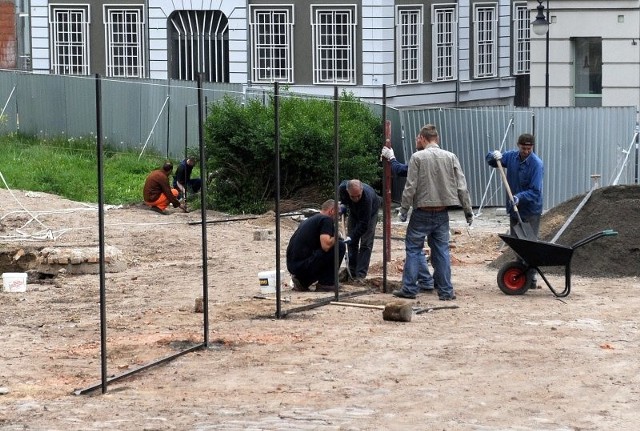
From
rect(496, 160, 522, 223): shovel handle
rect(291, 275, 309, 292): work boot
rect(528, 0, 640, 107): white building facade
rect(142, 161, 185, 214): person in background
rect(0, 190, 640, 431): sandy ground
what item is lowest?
rect(0, 190, 640, 431): sandy ground

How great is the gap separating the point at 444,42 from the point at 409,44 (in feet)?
5.69

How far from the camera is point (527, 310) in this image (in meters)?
14.7

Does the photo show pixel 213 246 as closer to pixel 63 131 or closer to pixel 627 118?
pixel 627 118

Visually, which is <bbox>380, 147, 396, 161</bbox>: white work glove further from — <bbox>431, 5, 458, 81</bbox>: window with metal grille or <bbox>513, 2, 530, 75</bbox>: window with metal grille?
<bbox>513, 2, 530, 75</bbox>: window with metal grille

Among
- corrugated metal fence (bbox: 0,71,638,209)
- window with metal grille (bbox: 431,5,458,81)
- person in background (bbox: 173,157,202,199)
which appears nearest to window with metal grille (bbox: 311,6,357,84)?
window with metal grille (bbox: 431,5,458,81)

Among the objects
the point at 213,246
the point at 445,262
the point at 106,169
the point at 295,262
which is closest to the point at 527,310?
the point at 445,262

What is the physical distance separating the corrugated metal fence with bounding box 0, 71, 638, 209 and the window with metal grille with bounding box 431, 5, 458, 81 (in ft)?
26.0

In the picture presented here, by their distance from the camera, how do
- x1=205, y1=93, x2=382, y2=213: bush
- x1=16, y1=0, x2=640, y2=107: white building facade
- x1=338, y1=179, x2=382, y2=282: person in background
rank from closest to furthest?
Result: x1=338, y1=179, x2=382, y2=282: person in background < x1=205, y1=93, x2=382, y2=213: bush < x1=16, y1=0, x2=640, y2=107: white building facade

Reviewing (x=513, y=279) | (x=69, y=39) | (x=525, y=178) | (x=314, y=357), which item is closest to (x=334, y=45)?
(x=69, y=39)

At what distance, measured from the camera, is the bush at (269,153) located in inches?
978

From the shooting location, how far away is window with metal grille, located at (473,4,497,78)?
3894 centimetres

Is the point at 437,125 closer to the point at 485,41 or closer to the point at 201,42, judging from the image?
the point at 201,42

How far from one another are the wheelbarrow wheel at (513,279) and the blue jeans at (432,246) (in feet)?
2.35

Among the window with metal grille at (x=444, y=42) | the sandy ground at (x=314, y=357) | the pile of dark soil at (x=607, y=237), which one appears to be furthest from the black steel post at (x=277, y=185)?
the window with metal grille at (x=444, y=42)
